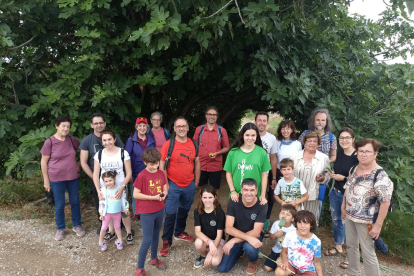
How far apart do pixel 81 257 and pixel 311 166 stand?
330 cm

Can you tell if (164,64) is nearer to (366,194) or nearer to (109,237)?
(109,237)

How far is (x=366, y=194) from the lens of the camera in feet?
9.24

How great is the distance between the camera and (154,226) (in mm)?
3244

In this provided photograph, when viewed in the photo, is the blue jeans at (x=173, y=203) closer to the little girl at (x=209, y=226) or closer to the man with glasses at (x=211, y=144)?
the little girl at (x=209, y=226)

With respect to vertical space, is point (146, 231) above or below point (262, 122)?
below

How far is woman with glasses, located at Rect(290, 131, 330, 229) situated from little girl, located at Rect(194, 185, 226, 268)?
1158 mm

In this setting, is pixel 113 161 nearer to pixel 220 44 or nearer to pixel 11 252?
pixel 11 252

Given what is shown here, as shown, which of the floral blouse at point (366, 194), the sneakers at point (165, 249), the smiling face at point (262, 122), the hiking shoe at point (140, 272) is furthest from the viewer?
the smiling face at point (262, 122)

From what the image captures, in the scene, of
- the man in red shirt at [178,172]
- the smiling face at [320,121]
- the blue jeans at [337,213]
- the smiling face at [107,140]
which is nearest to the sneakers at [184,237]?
the man in red shirt at [178,172]

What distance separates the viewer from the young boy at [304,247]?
2818mm

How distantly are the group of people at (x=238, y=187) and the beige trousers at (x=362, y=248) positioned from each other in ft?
0.04

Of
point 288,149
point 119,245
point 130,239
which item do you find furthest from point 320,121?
point 119,245

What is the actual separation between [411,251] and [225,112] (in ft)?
17.0

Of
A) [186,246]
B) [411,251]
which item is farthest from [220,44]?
[411,251]
